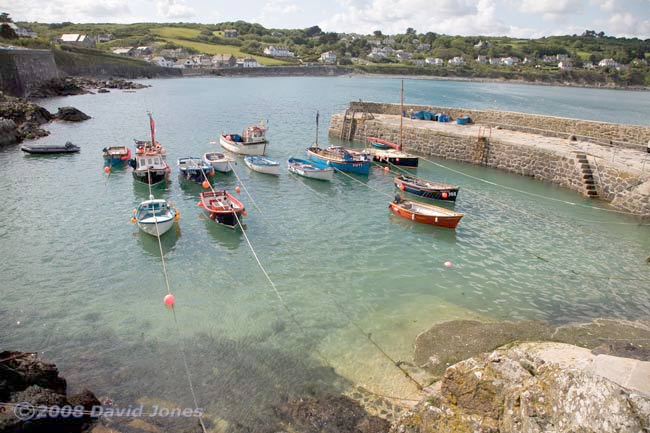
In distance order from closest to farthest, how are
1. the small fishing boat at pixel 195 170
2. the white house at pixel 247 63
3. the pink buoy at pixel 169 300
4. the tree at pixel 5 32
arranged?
the pink buoy at pixel 169 300
the small fishing boat at pixel 195 170
the tree at pixel 5 32
the white house at pixel 247 63

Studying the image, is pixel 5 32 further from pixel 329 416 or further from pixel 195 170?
pixel 329 416

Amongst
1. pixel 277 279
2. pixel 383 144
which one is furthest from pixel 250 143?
pixel 277 279

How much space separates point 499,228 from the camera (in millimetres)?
22469

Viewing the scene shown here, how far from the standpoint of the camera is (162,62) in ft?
510

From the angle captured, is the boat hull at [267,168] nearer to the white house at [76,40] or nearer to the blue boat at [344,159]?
the blue boat at [344,159]

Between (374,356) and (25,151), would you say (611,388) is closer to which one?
(374,356)

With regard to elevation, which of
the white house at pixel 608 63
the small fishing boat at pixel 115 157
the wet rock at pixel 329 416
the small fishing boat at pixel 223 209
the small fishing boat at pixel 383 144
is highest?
the small fishing boat at pixel 115 157

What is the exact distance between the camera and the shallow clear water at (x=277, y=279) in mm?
11867

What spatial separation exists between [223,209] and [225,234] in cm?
151

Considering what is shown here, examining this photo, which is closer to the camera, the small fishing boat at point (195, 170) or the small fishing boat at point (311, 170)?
the small fishing boat at point (195, 170)

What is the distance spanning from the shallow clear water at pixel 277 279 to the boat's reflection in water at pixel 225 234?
106 millimetres

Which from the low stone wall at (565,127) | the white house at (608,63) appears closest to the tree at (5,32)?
the low stone wall at (565,127)

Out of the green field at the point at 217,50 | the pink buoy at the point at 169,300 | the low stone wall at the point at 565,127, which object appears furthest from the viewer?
the green field at the point at 217,50

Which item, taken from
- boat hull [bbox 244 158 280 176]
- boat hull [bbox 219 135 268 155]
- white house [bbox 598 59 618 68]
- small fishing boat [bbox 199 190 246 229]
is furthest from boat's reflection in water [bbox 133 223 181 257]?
white house [bbox 598 59 618 68]
